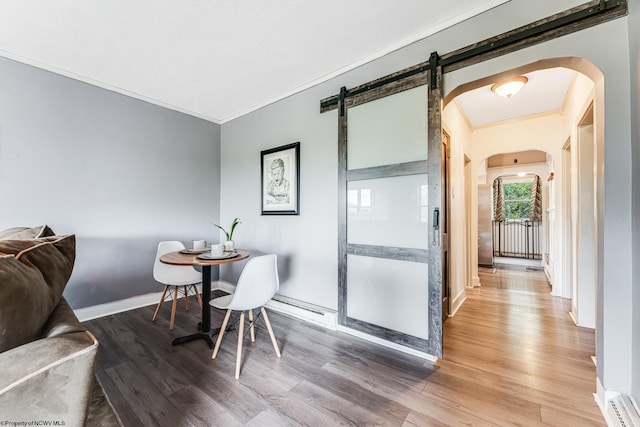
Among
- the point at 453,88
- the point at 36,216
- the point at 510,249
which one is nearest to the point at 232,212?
the point at 36,216

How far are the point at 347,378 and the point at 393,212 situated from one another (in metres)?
1.32

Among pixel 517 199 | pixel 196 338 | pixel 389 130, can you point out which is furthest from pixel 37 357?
pixel 517 199

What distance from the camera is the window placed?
7.39 metres

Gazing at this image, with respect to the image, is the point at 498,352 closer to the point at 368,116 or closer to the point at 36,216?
the point at 368,116

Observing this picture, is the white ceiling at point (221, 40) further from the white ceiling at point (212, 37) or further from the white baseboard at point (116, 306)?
the white baseboard at point (116, 306)

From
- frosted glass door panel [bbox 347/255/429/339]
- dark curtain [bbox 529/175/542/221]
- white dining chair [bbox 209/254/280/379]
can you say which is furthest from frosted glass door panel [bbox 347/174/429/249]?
dark curtain [bbox 529/175/542/221]

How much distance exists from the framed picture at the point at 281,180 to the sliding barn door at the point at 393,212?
2.20ft

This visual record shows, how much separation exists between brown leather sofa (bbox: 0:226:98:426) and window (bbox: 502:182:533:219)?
9130 millimetres

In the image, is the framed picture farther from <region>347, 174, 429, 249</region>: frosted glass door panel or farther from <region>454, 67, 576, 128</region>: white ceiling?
<region>454, 67, 576, 128</region>: white ceiling

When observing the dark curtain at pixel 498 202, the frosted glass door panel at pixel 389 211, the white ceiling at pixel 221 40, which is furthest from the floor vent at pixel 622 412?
the dark curtain at pixel 498 202

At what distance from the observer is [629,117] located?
149cm

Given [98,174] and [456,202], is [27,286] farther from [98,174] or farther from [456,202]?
[456,202]

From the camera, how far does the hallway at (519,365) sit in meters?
1.56

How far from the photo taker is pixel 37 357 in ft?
2.01
